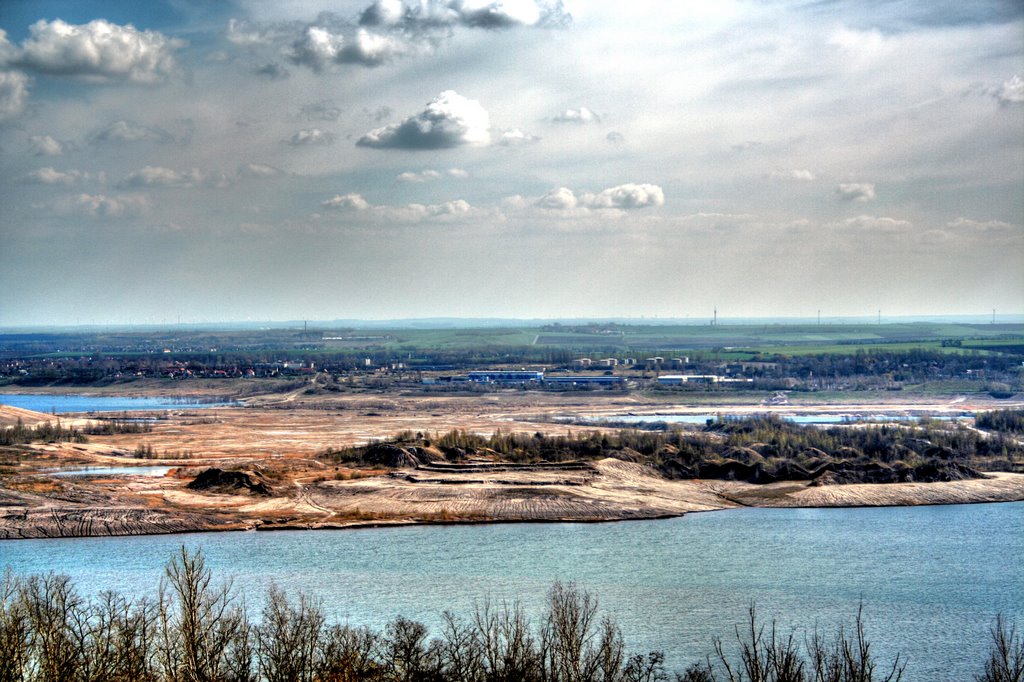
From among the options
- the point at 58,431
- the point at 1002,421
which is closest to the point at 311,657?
the point at 58,431

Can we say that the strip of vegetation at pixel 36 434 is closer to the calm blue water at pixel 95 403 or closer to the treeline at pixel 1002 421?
the calm blue water at pixel 95 403

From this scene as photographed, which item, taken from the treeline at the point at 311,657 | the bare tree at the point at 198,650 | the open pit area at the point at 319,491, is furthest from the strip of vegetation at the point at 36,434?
the bare tree at the point at 198,650

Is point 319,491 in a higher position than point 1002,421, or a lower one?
lower

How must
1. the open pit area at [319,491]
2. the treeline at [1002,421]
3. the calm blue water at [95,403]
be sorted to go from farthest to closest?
the calm blue water at [95,403] → the treeline at [1002,421] → the open pit area at [319,491]

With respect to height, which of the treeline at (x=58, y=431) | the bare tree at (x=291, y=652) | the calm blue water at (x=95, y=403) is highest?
the bare tree at (x=291, y=652)

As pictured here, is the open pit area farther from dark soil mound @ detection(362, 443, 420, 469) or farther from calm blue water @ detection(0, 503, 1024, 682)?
calm blue water @ detection(0, 503, 1024, 682)

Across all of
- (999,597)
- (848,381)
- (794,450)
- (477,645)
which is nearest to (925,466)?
(794,450)

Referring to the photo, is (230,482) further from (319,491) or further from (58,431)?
(58,431)
